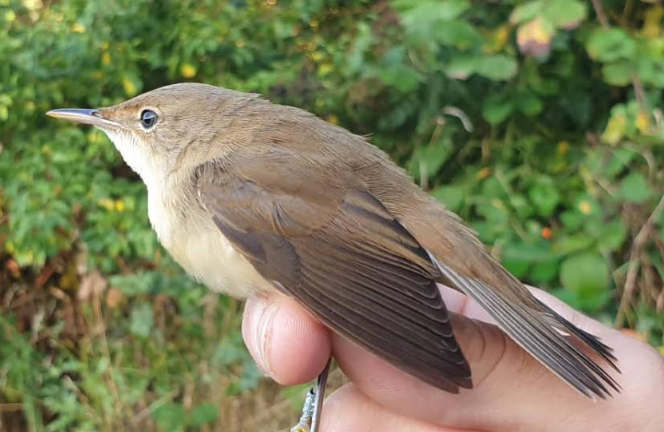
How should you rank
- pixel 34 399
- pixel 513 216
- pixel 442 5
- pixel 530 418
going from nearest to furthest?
pixel 530 418
pixel 442 5
pixel 513 216
pixel 34 399

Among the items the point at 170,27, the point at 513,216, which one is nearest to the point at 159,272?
the point at 170,27

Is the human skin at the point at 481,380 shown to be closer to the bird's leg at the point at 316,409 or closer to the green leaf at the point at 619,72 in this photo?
the bird's leg at the point at 316,409

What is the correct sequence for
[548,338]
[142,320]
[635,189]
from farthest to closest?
[142,320], [635,189], [548,338]

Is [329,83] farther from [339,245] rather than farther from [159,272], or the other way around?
[339,245]

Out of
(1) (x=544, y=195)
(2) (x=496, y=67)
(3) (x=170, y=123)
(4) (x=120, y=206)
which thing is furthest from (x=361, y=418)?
(4) (x=120, y=206)

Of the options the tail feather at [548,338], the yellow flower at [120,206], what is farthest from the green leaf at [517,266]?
the yellow flower at [120,206]

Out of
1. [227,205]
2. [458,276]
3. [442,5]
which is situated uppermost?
[442,5]

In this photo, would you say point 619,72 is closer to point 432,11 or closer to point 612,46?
point 612,46
